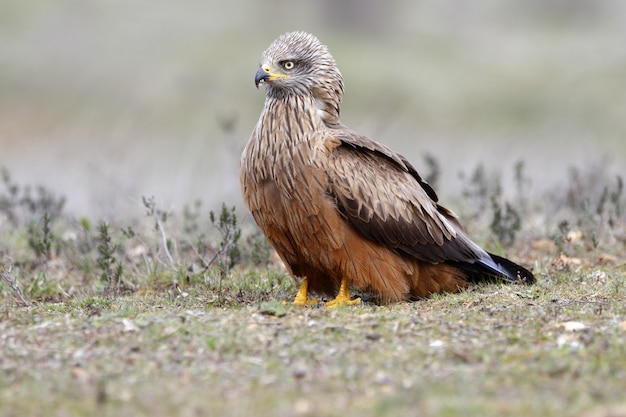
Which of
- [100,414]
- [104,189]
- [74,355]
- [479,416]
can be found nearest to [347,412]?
[479,416]

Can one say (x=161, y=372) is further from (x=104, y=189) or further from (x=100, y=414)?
(x=104, y=189)

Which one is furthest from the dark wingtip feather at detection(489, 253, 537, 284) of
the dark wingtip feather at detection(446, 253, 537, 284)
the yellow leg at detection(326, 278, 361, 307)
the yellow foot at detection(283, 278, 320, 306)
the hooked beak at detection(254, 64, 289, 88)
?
the hooked beak at detection(254, 64, 289, 88)

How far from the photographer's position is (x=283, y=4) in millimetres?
36781

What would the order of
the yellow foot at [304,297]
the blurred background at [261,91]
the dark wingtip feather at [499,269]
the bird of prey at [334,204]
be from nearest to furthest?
the bird of prey at [334,204] → the yellow foot at [304,297] → the dark wingtip feather at [499,269] → the blurred background at [261,91]

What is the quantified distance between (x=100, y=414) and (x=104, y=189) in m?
7.13

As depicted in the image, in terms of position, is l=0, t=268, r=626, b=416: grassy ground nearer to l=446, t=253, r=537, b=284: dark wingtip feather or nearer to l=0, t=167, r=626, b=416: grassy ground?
l=0, t=167, r=626, b=416: grassy ground

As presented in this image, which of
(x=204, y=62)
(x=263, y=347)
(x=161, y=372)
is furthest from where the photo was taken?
(x=204, y=62)

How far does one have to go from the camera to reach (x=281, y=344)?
473cm

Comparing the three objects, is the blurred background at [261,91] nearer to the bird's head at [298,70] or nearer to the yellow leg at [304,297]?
the bird's head at [298,70]

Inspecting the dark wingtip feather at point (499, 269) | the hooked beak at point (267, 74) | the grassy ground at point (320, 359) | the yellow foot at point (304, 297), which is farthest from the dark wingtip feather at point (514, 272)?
the hooked beak at point (267, 74)

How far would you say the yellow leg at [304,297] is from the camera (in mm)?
6363

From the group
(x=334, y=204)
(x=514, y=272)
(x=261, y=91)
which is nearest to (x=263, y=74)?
(x=334, y=204)

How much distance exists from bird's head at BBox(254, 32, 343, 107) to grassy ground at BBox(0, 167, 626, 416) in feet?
4.26

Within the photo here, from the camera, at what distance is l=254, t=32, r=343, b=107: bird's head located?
21.3 ft
